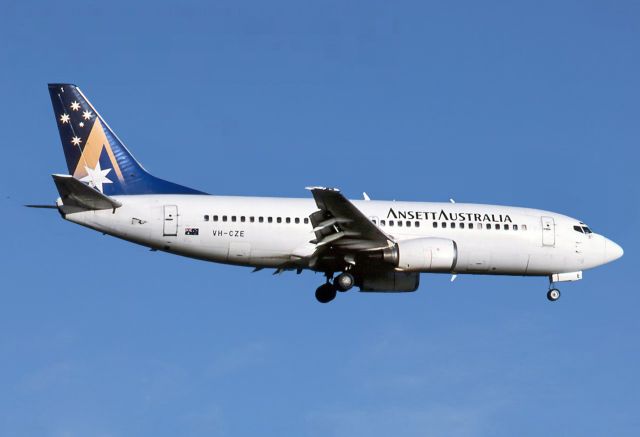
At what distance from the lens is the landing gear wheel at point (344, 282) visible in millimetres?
47219

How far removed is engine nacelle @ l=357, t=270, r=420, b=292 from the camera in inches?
1914

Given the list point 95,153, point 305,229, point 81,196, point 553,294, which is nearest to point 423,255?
point 305,229

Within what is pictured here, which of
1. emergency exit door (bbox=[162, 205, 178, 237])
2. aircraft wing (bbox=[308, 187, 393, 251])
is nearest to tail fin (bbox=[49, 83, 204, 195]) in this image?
emergency exit door (bbox=[162, 205, 178, 237])

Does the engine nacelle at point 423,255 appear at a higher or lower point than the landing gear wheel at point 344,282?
higher

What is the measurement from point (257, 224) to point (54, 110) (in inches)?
372

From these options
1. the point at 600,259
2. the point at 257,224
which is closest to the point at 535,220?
the point at 600,259

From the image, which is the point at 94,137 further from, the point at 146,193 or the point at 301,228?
the point at 301,228

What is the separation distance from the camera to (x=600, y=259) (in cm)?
5106

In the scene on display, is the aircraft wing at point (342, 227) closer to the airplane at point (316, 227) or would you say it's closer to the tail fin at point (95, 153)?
the airplane at point (316, 227)

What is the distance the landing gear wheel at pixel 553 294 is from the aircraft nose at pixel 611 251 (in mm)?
2735

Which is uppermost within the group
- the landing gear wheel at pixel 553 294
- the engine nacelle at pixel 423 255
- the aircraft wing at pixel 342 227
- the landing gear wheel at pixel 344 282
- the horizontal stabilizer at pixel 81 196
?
the horizontal stabilizer at pixel 81 196

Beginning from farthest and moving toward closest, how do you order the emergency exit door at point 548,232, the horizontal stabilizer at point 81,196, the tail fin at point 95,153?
the emergency exit door at point 548,232 → the tail fin at point 95,153 → the horizontal stabilizer at point 81,196

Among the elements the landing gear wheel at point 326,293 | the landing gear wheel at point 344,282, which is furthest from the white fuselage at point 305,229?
the landing gear wheel at point 326,293

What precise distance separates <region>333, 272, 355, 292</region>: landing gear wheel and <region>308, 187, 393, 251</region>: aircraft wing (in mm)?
1225
